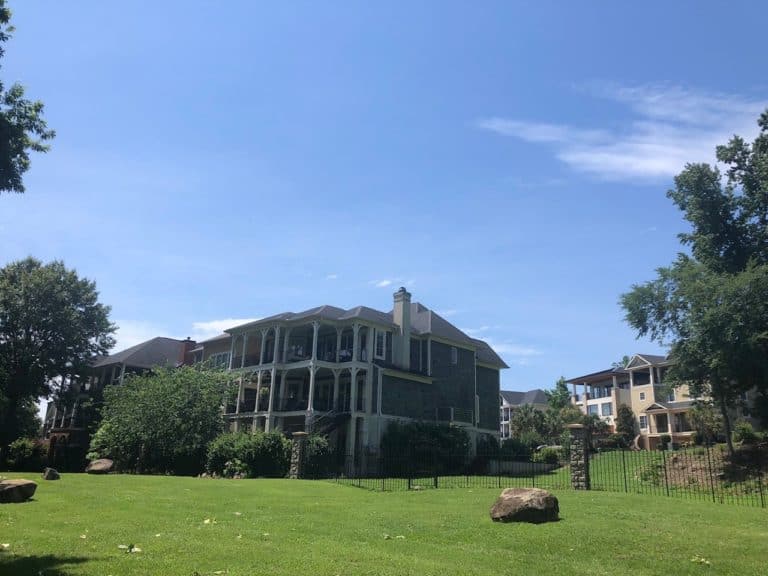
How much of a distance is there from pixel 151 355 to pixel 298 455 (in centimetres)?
3164

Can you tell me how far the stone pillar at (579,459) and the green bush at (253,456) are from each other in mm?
14401

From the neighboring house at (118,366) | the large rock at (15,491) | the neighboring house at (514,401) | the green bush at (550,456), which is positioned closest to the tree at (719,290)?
the green bush at (550,456)

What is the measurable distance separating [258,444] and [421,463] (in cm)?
970

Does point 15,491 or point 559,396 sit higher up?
point 559,396

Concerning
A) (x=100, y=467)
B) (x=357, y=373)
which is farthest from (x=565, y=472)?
(x=100, y=467)

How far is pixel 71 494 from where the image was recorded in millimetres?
15852

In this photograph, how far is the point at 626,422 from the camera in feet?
193

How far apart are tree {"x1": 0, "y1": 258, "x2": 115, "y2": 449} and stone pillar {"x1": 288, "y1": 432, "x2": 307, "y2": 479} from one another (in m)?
26.7

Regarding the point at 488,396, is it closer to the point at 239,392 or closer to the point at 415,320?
the point at 415,320

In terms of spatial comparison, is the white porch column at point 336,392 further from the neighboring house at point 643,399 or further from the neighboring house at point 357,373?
the neighboring house at point 643,399

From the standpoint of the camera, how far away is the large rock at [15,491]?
13.9 m

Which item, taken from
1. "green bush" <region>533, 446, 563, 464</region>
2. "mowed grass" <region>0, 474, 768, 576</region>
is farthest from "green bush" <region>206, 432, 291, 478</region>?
"green bush" <region>533, 446, 563, 464</region>

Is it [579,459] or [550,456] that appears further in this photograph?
[550,456]

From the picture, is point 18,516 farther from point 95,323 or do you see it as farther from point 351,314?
point 95,323
